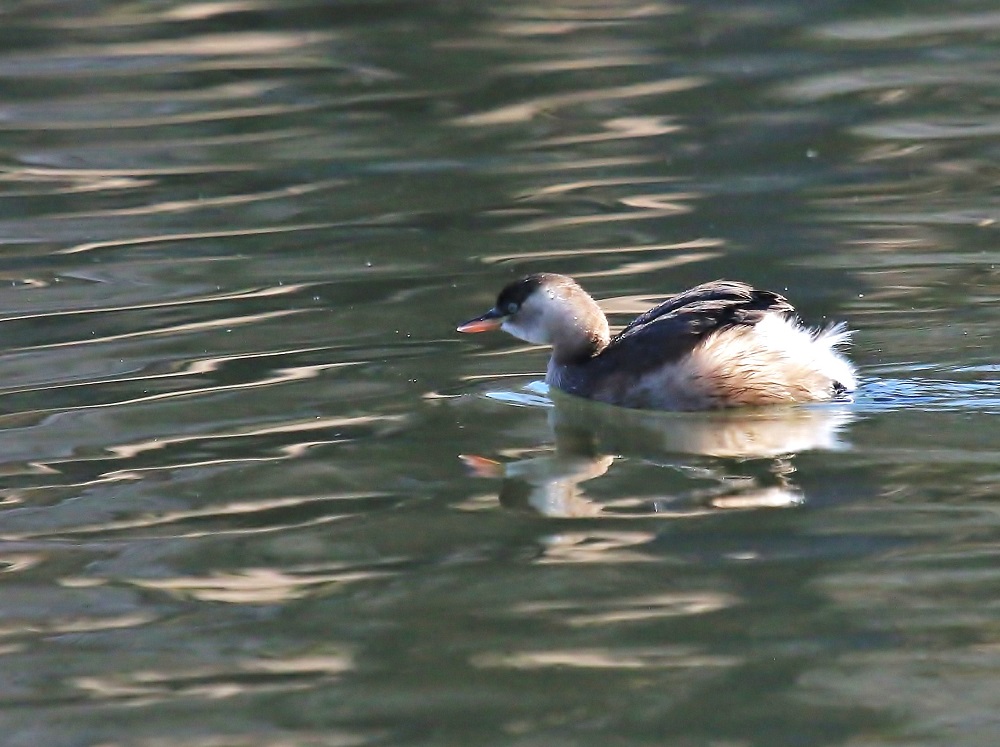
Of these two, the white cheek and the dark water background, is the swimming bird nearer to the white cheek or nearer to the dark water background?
the dark water background

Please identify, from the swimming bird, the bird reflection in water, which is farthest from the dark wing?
the bird reflection in water

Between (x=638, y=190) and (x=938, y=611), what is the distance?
5.81 meters

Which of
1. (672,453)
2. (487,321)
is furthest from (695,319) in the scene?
(487,321)

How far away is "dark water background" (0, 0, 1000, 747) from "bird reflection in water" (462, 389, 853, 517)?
0.02 meters

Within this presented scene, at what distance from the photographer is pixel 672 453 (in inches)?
247

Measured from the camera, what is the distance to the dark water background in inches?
175

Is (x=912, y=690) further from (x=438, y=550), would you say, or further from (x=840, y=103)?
(x=840, y=103)

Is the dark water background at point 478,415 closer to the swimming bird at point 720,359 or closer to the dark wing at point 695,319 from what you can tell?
the swimming bird at point 720,359

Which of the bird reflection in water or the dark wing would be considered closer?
the bird reflection in water

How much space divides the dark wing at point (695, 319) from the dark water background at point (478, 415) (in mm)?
247

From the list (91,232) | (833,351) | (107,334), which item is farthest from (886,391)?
(91,232)

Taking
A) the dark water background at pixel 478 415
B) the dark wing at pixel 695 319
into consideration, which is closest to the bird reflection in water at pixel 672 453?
the dark water background at pixel 478 415

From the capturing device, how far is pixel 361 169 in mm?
11102

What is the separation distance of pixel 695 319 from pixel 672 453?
0.61 m
